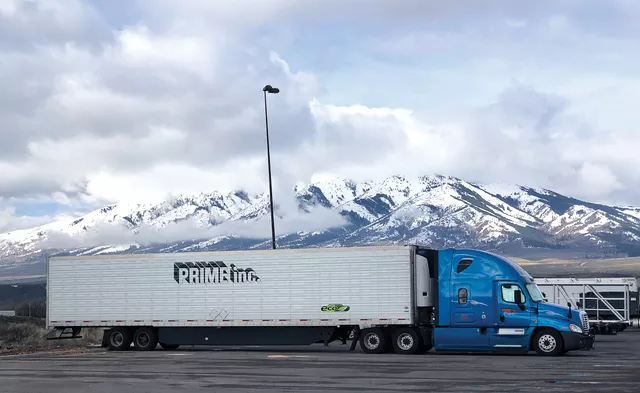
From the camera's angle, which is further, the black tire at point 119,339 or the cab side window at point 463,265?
the black tire at point 119,339

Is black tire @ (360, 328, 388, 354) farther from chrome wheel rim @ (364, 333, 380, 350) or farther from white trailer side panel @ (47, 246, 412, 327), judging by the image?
white trailer side panel @ (47, 246, 412, 327)

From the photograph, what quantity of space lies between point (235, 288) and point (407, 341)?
20.8 feet

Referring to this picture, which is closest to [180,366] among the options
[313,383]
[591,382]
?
[313,383]

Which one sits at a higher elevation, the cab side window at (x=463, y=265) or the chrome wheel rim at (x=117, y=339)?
the cab side window at (x=463, y=265)

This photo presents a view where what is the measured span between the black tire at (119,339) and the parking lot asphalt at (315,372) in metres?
1.95

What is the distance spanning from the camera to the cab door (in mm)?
33688

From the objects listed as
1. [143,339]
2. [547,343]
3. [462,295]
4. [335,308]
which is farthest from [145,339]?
[547,343]

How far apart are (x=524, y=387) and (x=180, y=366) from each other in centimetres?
1067

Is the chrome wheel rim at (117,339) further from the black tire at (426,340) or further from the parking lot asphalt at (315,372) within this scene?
the black tire at (426,340)

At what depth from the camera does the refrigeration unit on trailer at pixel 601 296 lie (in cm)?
5209

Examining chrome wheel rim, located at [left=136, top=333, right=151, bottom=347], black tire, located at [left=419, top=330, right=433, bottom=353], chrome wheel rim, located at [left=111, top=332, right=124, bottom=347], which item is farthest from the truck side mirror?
chrome wheel rim, located at [left=111, top=332, right=124, bottom=347]

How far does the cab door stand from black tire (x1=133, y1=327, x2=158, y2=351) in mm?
11988

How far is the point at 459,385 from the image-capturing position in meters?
22.4

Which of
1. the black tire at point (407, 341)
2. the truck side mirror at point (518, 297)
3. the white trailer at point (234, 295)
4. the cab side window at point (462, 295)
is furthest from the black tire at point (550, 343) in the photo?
the white trailer at point (234, 295)
